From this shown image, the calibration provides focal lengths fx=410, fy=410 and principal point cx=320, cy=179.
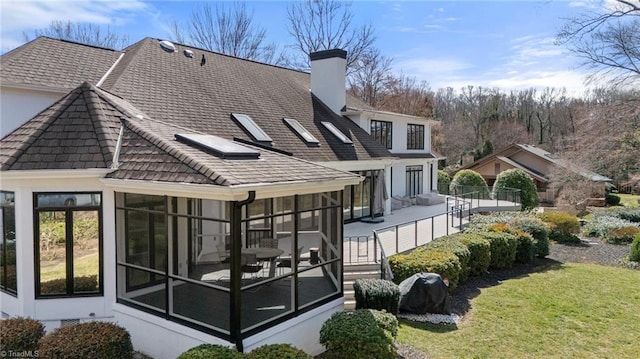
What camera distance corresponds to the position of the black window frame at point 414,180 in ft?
83.4

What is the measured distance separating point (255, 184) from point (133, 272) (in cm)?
412

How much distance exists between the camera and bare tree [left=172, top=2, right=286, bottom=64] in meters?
33.2

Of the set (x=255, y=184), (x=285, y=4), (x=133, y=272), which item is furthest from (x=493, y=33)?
(x=285, y=4)

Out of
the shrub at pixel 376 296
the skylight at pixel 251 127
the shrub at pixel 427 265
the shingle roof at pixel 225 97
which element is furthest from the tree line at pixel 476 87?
the shrub at pixel 376 296

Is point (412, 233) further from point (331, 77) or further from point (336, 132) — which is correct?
point (331, 77)

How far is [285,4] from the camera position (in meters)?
33.5

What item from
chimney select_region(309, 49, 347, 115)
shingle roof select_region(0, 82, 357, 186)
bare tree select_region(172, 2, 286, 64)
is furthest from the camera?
bare tree select_region(172, 2, 286, 64)

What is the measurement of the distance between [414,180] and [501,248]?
10.8 metres

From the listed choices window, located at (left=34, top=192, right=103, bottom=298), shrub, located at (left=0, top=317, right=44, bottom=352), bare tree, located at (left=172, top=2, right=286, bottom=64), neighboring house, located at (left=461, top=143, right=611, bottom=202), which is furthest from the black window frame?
shrub, located at (left=0, top=317, right=44, bottom=352)

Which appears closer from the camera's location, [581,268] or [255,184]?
[255,184]

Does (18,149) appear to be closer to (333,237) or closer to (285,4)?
(333,237)

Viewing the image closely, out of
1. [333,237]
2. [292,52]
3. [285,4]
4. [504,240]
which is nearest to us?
[333,237]

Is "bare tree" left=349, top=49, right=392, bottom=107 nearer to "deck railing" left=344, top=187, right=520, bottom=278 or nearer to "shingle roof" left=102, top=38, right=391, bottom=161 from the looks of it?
"deck railing" left=344, top=187, right=520, bottom=278

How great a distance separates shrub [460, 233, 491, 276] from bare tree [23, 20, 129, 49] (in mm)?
29998
